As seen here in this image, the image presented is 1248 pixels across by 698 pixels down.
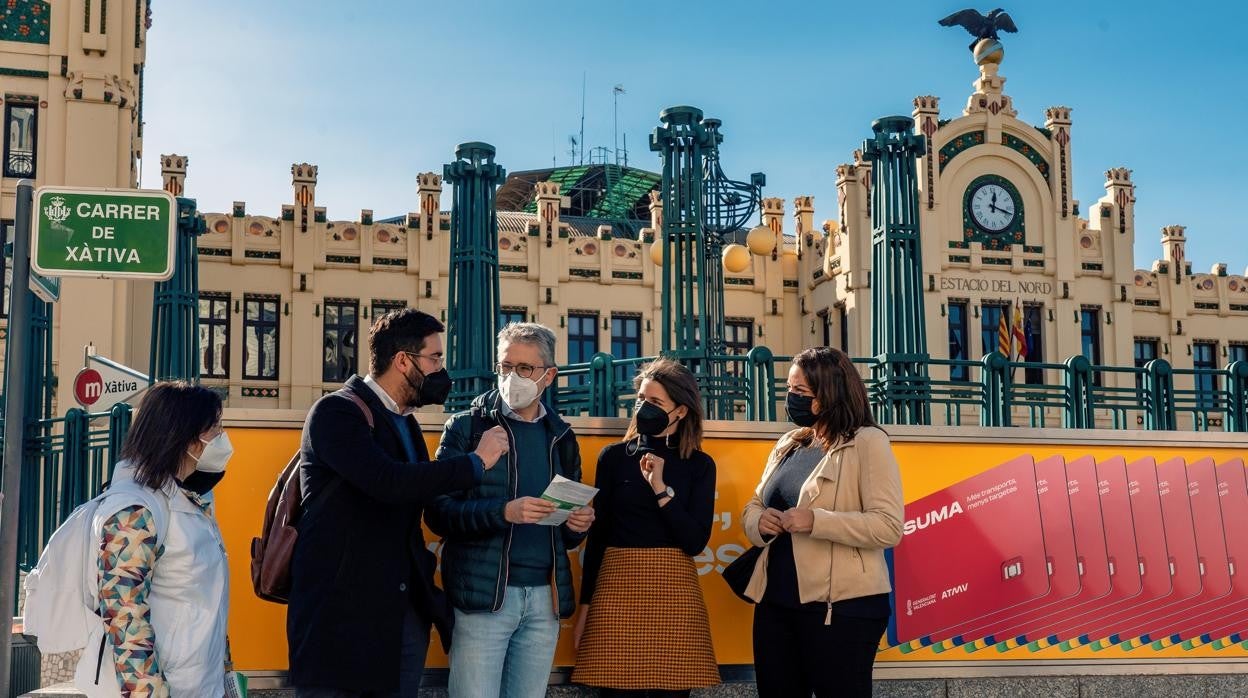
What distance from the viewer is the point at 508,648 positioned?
5.38m

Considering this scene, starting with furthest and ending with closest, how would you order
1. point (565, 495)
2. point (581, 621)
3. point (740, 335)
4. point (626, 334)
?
point (740, 335) < point (626, 334) < point (581, 621) < point (565, 495)

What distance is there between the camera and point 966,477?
299 inches

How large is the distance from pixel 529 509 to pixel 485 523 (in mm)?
228

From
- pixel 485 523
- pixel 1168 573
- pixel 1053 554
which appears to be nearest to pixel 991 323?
pixel 1168 573

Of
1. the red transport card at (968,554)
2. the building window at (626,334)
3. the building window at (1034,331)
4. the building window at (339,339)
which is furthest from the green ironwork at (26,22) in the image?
the red transport card at (968,554)

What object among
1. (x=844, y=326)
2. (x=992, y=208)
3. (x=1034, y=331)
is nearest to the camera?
(x=992, y=208)

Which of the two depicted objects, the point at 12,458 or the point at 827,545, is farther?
the point at 827,545

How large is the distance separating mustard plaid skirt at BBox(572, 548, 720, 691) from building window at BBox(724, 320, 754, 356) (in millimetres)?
24137

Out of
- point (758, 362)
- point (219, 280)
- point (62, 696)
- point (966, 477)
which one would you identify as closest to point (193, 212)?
point (758, 362)

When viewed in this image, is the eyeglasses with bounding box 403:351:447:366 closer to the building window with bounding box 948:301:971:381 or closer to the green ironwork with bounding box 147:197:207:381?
the green ironwork with bounding box 147:197:207:381

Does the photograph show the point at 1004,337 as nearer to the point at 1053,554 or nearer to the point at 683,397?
the point at 1053,554

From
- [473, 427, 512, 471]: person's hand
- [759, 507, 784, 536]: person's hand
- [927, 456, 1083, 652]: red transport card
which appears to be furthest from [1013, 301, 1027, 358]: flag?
[473, 427, 512, 471]: person's hand

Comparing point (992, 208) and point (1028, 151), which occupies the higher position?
point (1028, 151)

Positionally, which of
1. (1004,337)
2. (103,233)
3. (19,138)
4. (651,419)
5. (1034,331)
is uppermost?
(19,138)
